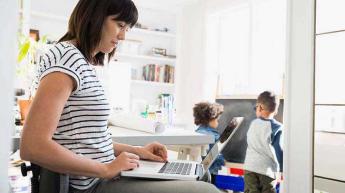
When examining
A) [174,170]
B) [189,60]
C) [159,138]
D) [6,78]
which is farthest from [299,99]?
[189,60]

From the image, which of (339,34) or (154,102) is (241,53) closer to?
(154,102)

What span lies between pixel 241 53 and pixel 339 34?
1.88 metres

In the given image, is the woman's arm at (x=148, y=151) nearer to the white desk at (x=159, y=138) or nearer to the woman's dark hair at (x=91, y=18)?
the white desk at (x=159, y=138)

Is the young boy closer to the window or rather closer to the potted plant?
the window

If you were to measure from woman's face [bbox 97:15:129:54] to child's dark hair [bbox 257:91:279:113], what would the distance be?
2.22m

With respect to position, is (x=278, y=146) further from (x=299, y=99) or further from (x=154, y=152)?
(x=154, y=152)

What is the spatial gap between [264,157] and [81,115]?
7.29 feet

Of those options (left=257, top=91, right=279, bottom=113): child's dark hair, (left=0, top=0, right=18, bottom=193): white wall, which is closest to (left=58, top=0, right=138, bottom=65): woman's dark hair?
(left=0, top=0, right=18, bottom=193): white wall

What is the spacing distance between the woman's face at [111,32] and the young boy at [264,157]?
208 centimetres

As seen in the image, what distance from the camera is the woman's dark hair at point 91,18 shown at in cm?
94

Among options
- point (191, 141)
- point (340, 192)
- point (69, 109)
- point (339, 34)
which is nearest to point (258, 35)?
point (339, 34)

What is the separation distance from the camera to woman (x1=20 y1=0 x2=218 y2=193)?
2.47 feet

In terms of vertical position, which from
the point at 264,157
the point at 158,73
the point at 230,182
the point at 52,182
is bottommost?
the point at 230,182

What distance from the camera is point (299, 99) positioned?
2285 millimetres
